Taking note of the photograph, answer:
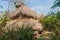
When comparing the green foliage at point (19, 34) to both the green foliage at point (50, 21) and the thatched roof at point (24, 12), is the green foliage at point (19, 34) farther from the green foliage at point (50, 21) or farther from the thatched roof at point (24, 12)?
the thatched roof at point (24, 12)

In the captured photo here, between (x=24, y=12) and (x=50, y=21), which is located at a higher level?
(x=24, y=12)

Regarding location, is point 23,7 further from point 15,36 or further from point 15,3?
point 15,36

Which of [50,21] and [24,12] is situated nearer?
[24,12]

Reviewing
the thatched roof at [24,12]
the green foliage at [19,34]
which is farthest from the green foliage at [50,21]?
the green foliage at [19,34]

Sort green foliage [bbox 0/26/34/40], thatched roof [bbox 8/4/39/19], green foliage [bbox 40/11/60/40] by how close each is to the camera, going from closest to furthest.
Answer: green foliage [bbox 0/26/34/40] < green foliage [bbox 40/11/60/40] < thatched roof [bbox 8/4/39/19]

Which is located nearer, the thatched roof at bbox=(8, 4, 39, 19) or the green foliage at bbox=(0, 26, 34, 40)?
the green foliage at bbox=(0, 26, 34, 40)

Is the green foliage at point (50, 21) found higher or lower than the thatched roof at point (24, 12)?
lower

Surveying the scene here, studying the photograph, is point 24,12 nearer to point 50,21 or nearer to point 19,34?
point 50,21

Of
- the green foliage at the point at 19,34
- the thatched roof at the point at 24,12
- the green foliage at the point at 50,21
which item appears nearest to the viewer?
the green foliage at the point at 19,34

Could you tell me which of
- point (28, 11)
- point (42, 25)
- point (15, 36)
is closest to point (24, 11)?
point (28, 11)

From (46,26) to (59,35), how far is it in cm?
378

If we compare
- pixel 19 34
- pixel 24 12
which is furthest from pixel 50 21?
pixel 19 34

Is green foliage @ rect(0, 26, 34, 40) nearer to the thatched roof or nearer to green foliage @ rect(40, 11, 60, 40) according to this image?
green foliage @ rect(40, 11, 60, 40)

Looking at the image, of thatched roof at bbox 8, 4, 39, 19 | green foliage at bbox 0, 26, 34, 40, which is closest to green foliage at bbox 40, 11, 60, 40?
thatched roof at bbox 8, 4, 39, 19
